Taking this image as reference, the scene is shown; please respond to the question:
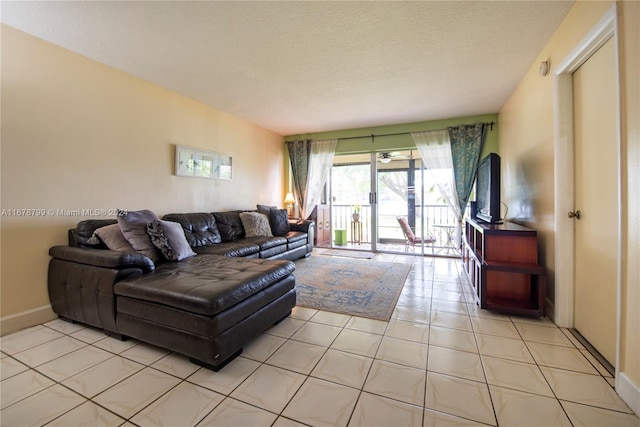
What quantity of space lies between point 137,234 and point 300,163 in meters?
3.66

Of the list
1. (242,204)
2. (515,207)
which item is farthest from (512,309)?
(242,204)

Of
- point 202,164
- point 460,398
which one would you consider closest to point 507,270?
point 460,398

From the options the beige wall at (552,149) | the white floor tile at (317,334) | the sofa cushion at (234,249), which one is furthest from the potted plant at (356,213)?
the white floor tile at (317,334)

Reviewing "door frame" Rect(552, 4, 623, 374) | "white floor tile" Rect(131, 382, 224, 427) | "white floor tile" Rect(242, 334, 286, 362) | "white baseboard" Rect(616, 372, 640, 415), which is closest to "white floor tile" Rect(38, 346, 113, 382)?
"white floor tile" Rect(131, 382, 224, 427)

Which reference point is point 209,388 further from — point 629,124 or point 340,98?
point 340,98

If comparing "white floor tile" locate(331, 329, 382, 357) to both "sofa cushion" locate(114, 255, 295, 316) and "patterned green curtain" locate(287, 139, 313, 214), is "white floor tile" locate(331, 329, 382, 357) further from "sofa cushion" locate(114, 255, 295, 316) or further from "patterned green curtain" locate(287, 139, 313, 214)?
"patterned green curtain" locate(287, 139, 313, 214)

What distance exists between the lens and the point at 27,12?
1947 millimetres

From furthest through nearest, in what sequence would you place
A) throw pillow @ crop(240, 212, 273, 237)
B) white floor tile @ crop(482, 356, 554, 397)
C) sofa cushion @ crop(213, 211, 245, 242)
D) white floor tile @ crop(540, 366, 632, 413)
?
throw pillow @ crop(240, 212, 273, 237), sofa cushion @ crop(213, 211, 245, 242), white floor tile @ crop(482, 356, 554, 397), white floor tile @ crop(540, 366, 632, 413)

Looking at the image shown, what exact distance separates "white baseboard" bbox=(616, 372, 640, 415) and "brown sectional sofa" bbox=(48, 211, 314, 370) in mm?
2013

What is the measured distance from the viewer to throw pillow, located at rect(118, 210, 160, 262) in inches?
95.3

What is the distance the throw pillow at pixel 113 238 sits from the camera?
2.34m

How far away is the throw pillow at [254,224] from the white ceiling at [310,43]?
1657 mm

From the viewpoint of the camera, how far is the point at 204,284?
5.89 feet

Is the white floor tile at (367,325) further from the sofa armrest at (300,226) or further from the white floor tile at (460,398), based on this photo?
the sofa armrest at (300,226)
